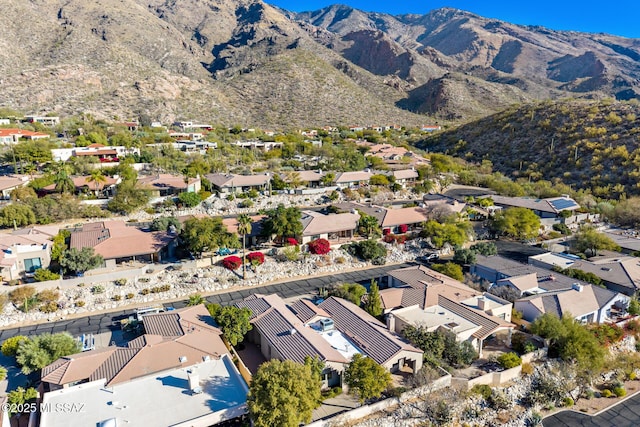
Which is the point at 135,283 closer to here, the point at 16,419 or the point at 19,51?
the point at 16,419

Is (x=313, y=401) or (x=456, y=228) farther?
(x=456, y=228)

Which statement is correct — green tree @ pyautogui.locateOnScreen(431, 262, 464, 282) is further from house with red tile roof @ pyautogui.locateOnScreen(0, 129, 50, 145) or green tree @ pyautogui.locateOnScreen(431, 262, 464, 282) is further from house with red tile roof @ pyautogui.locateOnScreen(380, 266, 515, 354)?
house with red tile roof @ pyautogui.locateOnScreen(0, 129, 50, 145)

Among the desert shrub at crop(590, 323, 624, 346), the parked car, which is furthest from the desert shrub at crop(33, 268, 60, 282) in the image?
the desert shrub at crop(590, 323, 624, 346)

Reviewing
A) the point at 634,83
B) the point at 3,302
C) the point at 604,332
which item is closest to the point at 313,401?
the point at 604,332

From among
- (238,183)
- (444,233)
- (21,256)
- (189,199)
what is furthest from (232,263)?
(238,183)

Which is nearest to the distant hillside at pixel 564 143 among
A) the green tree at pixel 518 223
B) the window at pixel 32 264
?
the green tree at pixel 518 223

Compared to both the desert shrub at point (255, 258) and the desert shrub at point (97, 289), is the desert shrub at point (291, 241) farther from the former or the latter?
the desert shrub at point (97, 289)
